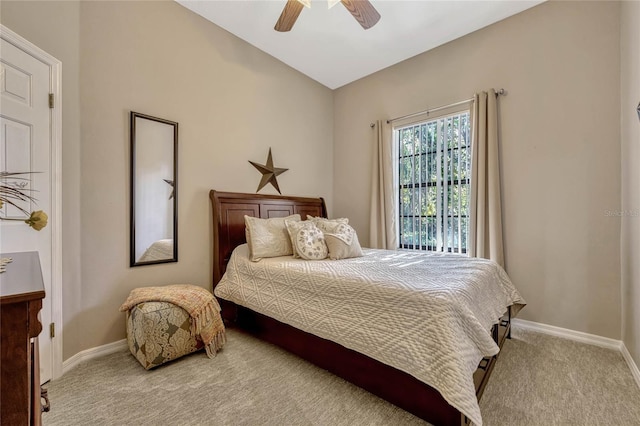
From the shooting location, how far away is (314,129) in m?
4.10

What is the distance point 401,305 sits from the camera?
4.97 feet

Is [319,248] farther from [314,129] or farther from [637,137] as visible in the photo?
[637,137]

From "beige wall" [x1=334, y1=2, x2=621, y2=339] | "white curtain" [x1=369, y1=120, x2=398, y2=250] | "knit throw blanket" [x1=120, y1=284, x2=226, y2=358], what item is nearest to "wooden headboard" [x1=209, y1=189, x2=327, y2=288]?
"knit throw blanket" [x1=120, y1=284, x2=226, y2=358]

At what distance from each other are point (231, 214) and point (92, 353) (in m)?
1.60

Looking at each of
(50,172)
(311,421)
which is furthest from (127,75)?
(311,421)

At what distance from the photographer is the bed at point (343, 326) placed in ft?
4.52

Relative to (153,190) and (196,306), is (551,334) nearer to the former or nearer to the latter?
(196,306)

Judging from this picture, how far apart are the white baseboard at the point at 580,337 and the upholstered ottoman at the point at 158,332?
316cm

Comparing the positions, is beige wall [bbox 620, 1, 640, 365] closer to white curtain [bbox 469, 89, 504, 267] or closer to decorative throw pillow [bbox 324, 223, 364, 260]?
white curtain [bbox 469, 89, 504, 267]

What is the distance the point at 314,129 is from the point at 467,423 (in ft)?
12.2

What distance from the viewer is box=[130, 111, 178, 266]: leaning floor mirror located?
230cm

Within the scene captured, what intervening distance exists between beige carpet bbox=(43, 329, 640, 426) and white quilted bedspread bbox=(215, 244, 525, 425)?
0.33 meters

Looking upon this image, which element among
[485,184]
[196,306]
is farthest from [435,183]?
[196,306]

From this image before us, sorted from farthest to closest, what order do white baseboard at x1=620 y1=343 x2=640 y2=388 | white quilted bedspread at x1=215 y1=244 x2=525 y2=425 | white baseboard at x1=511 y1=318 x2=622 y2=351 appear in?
white baseboard at x1=511 y1=318 x2=622 y2=351 → white baseboard at x1=620 y1=343 x2=640 y2=388 → white quilted bedspread at x1=215 y1=244 x2=525 y2=425
